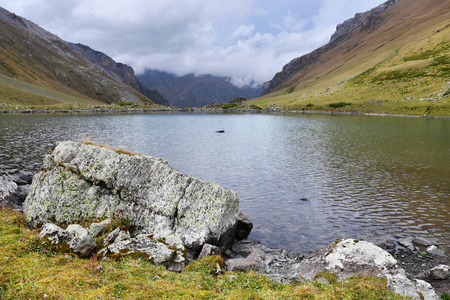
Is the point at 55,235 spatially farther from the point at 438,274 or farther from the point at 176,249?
the point at 438,274

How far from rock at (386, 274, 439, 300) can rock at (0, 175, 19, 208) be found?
27.4m

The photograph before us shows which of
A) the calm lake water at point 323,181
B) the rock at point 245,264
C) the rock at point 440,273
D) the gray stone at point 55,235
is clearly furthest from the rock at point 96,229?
the rock at point 440,273

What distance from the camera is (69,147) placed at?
67.8 feet

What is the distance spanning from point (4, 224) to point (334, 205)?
26.9 m

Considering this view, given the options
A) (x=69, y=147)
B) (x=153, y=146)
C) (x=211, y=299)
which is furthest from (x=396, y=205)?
(x=153, y=146)

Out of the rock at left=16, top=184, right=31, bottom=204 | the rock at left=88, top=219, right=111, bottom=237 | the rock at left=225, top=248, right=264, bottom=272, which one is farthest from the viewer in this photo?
the rock at left=16, top=184, right=31, bottom=204

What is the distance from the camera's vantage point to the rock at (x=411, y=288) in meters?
12.3

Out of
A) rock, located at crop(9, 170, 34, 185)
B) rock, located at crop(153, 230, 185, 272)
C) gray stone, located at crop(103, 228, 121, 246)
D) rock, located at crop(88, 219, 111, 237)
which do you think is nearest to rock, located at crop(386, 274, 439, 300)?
rock, located at crop(153, 230, 185, 272)

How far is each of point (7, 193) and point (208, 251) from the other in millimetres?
20136

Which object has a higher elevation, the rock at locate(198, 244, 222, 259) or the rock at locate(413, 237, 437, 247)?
the rock at locate(198, 244, 222, 259)

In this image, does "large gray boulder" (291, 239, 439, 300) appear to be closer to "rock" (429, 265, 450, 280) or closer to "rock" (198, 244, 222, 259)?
"rock" (429, 265, 450, 280)

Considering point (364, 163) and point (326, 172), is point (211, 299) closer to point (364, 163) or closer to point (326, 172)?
point (326, 172)

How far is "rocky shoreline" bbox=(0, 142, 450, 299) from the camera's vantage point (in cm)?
1407

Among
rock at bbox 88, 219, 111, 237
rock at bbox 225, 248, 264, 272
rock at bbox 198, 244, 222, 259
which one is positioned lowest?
rock at bbox 225, 248, 264, 272
